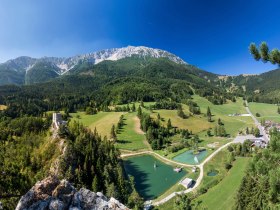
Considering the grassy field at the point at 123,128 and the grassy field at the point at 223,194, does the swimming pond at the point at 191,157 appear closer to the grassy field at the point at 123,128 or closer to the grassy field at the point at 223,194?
the grassy field at the point at 223,194

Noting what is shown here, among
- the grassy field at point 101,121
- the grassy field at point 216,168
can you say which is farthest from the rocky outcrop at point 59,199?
the grassy field at point 101,121

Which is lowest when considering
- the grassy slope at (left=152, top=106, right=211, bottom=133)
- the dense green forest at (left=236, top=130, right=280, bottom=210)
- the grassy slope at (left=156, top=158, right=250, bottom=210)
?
the grassy slope at (left=156, top=158, right=250, bottom=210)

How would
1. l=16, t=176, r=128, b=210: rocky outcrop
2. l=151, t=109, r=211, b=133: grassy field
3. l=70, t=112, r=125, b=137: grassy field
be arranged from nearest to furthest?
l=16, t=176, r=128, b=210: rocky outcrop → l=70, t=112, r=125, b=137: grassy field → l=151, t=109, r=211, b=133: grassy field

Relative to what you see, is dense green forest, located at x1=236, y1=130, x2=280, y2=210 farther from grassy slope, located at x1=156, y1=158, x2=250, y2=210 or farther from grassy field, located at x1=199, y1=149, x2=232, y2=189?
grassy field, located at x1=199, y1=149, x2=232, y2=189

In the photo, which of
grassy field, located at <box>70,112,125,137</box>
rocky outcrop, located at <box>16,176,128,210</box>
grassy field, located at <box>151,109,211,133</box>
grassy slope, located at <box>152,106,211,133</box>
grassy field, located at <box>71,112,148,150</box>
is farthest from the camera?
grassy slope, located at <box>152,106,211,133</box>

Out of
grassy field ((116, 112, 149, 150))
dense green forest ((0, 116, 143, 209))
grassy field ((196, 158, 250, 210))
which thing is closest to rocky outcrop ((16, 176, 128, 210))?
dense green forest ((0, 116, 143, 209))

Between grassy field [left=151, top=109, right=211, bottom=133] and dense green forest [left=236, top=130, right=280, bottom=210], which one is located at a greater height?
dense green forest [left=236, top=130, right=280, bottom=210]

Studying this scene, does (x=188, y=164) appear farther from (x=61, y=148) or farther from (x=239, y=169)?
(x=61, y=148)
